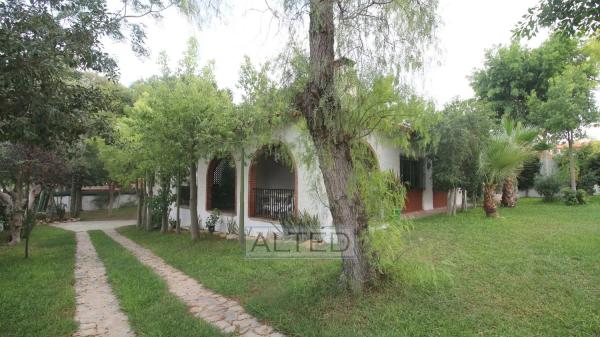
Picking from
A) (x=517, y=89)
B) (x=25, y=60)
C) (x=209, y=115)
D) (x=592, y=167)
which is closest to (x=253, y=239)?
(x=209, y=115)

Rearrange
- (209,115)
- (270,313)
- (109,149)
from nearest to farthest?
(270,313) < (209,115) < (109,149)

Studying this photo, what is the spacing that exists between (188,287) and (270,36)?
14.2 ft

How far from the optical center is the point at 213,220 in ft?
37.5

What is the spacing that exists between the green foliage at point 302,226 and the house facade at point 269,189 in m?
0.22

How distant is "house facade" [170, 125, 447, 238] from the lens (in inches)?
356

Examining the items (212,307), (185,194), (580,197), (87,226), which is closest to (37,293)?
(212,307)

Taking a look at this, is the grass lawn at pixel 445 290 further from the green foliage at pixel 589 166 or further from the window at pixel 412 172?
the green foliage at pixel 589 166

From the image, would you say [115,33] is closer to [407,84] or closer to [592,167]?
[407,84]

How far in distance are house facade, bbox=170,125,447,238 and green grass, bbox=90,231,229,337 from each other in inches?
133

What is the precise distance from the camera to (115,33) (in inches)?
188

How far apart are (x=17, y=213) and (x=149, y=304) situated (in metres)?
8.58

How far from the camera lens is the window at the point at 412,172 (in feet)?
41.8

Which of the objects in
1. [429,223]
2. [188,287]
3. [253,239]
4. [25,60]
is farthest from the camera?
[429,223]

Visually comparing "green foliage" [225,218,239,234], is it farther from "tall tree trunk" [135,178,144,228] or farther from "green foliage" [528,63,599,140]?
"green foliage" [528,63,599,140]
